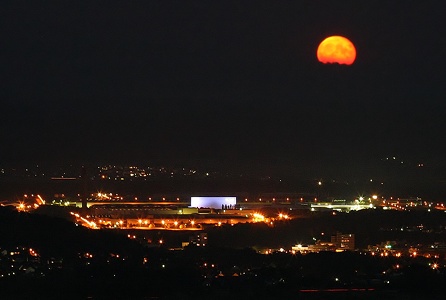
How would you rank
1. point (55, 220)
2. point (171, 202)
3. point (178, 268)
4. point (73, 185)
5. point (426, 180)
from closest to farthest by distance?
point (178, 268)
point (55, 220)
point (171, 202)
point (73, 185)
point (426, 180)

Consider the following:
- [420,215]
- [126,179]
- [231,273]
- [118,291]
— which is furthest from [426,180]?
[118,291]

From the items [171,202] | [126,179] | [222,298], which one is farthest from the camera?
[126,179]

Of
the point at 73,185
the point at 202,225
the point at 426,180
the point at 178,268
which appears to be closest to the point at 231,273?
the point at 178,268

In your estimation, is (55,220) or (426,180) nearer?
(55,220)

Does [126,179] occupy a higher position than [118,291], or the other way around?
[126,179]

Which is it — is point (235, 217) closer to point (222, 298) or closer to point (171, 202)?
point (171, 202)

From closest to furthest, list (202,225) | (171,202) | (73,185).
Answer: (202,225)
(171,202)
(73,185)

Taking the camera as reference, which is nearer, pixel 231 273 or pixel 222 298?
pixel 222 298

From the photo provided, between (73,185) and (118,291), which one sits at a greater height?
(73,185)

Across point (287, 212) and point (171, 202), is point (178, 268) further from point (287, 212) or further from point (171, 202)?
point (171, 202)
